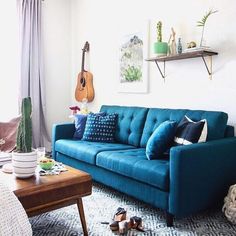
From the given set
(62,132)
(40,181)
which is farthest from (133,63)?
(40,181)

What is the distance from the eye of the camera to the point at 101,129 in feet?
10.8

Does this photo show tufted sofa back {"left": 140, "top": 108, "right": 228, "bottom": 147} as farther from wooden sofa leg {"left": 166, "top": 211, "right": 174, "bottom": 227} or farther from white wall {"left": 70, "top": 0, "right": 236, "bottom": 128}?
wooden sofa leg {"left": 166, "top": 211, "right": 174, "bottom": 227}

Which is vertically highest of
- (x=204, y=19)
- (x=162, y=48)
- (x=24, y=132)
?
(x=204, y=19)

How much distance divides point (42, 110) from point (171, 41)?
231 centimetres

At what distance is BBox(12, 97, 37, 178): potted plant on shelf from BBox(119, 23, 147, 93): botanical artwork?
1870mm

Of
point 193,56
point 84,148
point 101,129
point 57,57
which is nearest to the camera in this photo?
point 193,56

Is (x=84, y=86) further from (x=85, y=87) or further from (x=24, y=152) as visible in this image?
(x=24, y=152)

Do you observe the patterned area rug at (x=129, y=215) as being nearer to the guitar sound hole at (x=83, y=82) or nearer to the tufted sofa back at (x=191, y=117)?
the tufted sofa back at (x=191, y=117)

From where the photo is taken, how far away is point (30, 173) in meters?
1.91

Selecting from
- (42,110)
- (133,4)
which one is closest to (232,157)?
(133,4)

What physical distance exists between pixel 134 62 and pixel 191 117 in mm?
1253

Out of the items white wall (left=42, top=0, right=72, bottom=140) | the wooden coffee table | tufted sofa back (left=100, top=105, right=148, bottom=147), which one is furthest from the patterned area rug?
white wall (left=42, top=0, right=72, bottom=140)

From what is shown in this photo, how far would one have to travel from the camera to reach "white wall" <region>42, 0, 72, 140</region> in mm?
4586

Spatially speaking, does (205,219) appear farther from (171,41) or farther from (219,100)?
(171,41)
